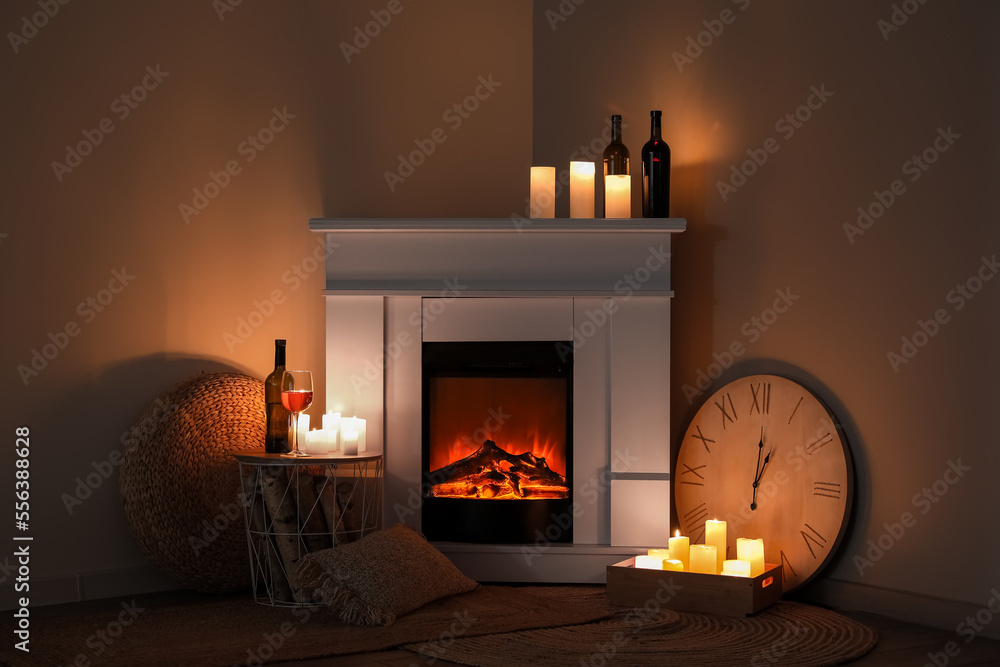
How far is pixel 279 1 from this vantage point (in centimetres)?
383

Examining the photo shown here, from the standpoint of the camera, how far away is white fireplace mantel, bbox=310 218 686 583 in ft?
11.5

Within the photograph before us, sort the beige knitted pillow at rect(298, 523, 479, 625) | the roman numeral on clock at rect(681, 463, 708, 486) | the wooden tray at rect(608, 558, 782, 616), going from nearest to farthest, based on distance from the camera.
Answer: the beige knitted pillow at rect(298, 523, 479, 625) < the wooden tray at rect(608, 558, 782, 616) < the roman numeral on clock at rect(681, 463, 708, 486)

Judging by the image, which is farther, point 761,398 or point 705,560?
point 761,398

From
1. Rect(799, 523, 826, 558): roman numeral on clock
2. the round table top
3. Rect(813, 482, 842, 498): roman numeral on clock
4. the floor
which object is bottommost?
the floor

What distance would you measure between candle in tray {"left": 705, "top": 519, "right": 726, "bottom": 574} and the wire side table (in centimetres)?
110

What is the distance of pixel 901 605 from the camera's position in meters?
3.15

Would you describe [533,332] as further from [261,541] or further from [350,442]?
[261,541]

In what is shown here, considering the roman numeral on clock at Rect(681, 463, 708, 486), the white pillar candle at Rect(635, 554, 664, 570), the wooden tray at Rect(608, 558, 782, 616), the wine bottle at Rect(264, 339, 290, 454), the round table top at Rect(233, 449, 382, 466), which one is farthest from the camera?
the roman numeral on clock at Rect(681, 463, 708, 486)

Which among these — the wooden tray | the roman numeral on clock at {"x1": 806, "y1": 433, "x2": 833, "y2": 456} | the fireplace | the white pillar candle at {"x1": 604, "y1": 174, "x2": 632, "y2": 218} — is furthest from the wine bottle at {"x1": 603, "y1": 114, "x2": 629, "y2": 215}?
the wooden tray

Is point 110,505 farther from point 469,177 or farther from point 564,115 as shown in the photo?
point 564,115

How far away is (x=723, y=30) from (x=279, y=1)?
165 centimetres

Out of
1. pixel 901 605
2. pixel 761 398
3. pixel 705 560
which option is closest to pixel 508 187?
pixel 761 398

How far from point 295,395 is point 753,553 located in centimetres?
153

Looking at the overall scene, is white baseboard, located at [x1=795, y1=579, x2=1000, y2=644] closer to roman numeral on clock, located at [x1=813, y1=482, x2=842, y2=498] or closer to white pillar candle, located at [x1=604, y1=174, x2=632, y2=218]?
roman numeral on clock, located at [x1=813, y1=482, x2=842, y2=498]
